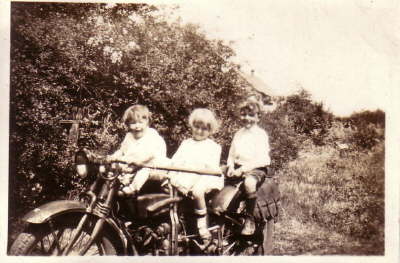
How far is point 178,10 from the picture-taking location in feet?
7.09

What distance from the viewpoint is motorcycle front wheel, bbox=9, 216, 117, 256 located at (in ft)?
6.22

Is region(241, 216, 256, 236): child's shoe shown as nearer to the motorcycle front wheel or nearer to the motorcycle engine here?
the motorcycle engine

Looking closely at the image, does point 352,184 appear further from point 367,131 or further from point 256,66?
point 256,66

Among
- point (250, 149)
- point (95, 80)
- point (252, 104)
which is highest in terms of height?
point (95, 80)

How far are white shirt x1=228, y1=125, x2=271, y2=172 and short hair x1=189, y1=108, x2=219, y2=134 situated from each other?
112 millimetres

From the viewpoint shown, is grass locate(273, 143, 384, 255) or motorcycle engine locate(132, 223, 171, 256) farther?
grass locate(273, 143, 384, 255)

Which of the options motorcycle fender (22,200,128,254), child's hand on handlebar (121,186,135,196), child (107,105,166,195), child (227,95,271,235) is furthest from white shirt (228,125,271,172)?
motorcycle fender (22,200,128,254)

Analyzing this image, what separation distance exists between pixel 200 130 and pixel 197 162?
15cm

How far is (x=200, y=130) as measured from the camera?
2131 millimetres

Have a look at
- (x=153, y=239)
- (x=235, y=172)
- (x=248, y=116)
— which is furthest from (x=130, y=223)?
(x=248, y=116)

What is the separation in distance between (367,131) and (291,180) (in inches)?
17.3

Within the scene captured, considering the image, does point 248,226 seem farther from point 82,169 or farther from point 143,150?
point 82,169

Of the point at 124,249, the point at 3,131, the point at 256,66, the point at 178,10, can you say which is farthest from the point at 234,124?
the point at 3,131

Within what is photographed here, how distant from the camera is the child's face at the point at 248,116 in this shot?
2.14 metres
